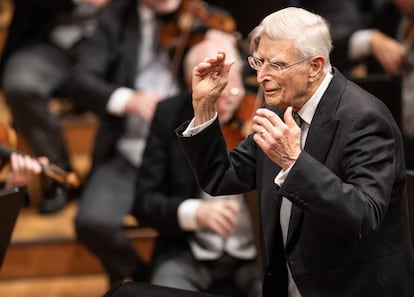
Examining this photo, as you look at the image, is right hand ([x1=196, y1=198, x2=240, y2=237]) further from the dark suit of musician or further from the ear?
the dark suit of musician

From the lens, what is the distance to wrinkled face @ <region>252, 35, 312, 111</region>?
5.43ft

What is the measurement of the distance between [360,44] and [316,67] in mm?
1516

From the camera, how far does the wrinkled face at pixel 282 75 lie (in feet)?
5.43

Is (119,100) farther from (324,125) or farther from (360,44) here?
(324,125)

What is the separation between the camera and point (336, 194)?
60.9 inches

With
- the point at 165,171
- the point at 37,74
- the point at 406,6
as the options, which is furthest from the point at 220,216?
the point at 37,74

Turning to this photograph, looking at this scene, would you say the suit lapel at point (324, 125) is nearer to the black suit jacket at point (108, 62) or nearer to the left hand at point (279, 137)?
the left hand at point (279, 137)

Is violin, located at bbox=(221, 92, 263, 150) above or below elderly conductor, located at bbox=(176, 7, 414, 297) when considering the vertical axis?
below

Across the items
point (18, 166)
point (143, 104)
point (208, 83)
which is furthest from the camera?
point (143, 104)

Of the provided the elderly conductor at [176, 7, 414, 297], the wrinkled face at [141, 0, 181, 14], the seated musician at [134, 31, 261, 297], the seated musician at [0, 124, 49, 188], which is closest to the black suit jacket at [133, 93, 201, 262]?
the seated musician at [134, 31, 261, 297]

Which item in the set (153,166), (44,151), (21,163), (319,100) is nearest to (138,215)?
(153,166)

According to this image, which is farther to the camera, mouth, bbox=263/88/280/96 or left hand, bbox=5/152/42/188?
left hand, bbox=5/152/42/188

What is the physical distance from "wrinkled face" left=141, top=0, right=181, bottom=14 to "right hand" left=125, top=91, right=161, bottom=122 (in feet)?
1.25

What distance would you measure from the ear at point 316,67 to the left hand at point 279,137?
5.7 inches
